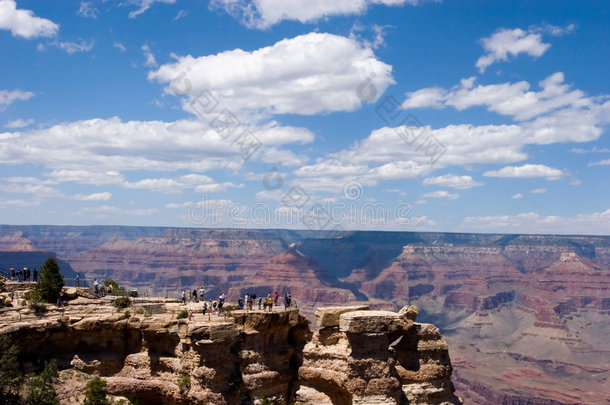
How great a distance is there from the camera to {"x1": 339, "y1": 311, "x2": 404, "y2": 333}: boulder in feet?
107

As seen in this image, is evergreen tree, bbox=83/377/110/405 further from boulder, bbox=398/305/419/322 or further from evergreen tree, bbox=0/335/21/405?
boulder, bbox=398/305/419/322

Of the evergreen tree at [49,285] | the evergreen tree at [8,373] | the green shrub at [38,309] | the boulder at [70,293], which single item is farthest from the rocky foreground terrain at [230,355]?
the boulder at [70,293]

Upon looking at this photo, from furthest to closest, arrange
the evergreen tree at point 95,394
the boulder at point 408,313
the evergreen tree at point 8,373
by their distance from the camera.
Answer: the boulder at point 408,313, the evergreen tree at point 95,394, the evergreen tree at point 8,373

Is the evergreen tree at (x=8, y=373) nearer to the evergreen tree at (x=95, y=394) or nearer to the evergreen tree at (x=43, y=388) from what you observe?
the evergreen tree at (x=43, y=388)

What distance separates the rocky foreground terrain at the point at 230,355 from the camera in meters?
32.7

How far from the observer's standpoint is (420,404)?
112 feet

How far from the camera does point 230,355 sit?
→ 34156 millimetres

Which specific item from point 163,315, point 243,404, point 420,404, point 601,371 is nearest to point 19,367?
point 163,315

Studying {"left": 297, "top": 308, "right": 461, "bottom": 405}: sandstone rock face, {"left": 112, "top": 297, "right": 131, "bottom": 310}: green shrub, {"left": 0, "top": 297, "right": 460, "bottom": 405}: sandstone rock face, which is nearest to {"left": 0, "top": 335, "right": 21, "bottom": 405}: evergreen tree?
{"left": 0, "top": 297, "right": 460, "bottom": 405}: sandstone rock face

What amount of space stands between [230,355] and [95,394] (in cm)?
815

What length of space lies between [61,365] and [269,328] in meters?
13.7

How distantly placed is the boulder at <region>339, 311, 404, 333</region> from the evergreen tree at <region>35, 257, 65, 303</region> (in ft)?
72.7

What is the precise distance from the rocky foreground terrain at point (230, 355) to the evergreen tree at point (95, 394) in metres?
0.87

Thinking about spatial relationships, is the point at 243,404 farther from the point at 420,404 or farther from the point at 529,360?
the point at 529,360
